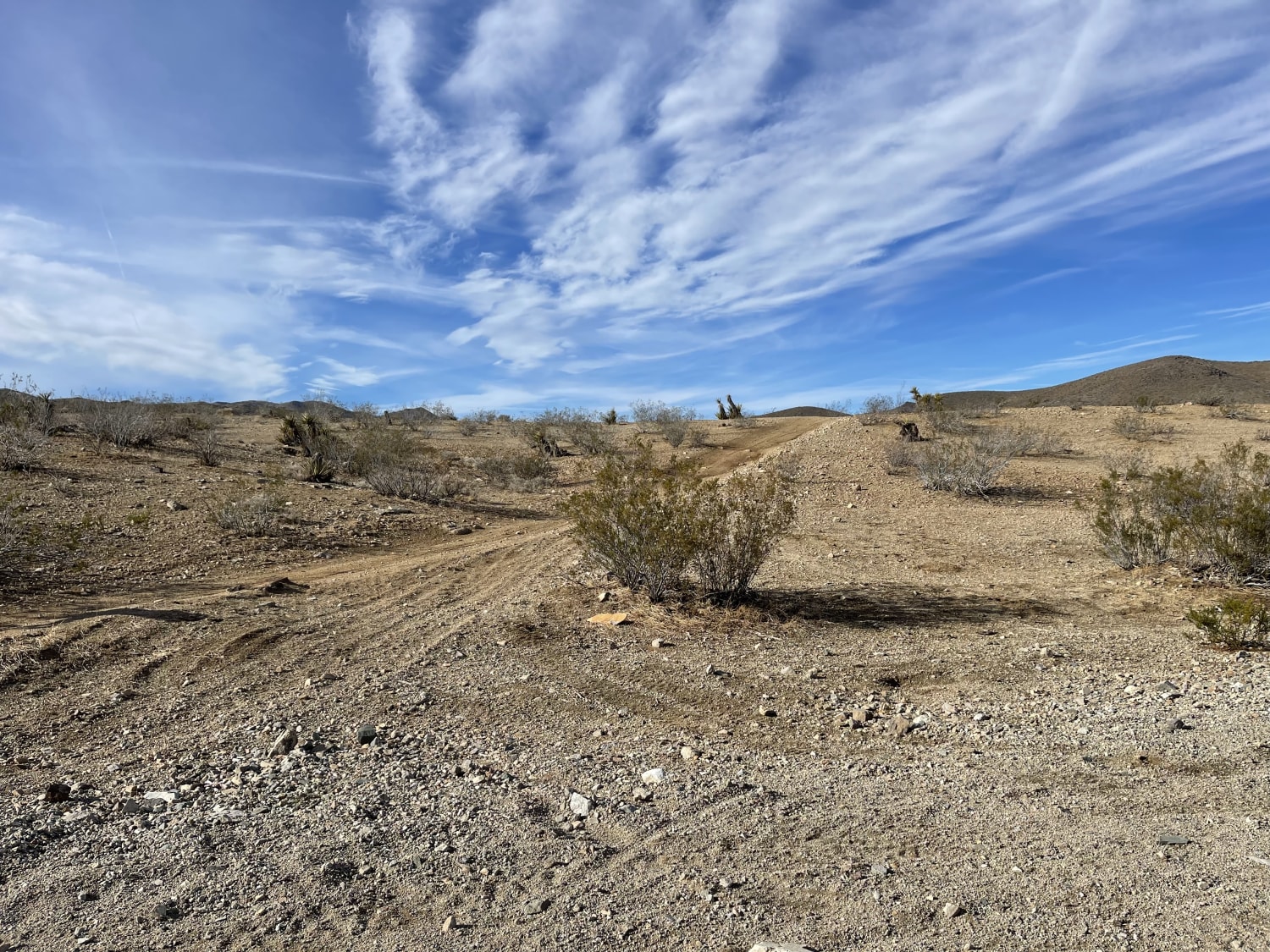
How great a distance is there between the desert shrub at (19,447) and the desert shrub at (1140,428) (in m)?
25.5

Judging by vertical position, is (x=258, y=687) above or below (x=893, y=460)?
below

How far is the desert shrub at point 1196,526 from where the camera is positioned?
8344 millimetres

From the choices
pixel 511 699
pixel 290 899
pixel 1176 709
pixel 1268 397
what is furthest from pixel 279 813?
pixel 1268 397

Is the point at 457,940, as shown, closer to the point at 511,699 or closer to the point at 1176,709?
the point at 511,699

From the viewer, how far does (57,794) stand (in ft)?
12.5

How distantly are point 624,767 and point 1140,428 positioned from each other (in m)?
23.1

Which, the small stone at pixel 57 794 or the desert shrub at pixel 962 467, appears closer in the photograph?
the small stone at pixel 57 794

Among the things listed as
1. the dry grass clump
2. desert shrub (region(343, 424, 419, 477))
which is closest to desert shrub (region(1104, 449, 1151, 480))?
the dry grass clump

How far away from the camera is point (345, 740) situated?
15.1 ft

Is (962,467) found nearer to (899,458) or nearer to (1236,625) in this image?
(899,458)

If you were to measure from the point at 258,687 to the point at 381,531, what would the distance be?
696 cm

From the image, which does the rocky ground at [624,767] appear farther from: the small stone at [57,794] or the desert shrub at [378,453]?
the desert shrub at [378,453]

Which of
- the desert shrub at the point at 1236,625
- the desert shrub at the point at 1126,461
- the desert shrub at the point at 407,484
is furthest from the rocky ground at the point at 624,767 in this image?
the desert shrub at the point at 1126,461

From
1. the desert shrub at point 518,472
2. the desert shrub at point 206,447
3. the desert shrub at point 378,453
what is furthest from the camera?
the desert shrub at point 518,472
